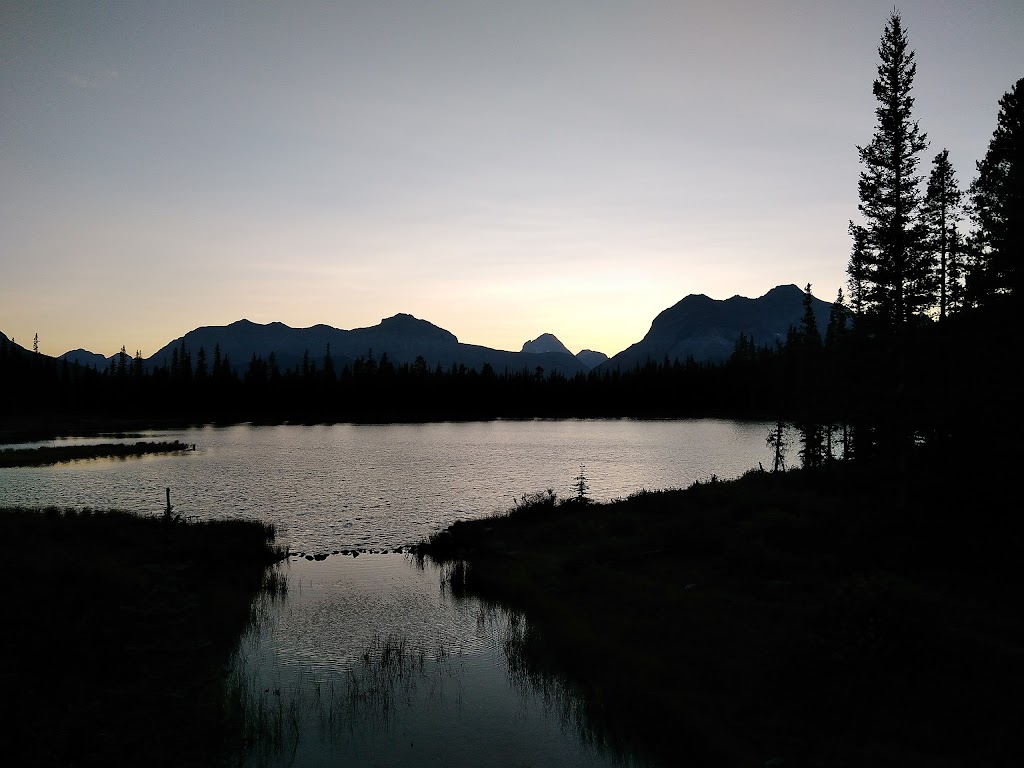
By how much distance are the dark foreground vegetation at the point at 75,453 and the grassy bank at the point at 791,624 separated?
60601mm

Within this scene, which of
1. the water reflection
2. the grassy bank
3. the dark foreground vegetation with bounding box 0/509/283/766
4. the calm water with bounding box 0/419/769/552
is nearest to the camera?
the dark foreground vegetation with bounding box 0/509/283/766

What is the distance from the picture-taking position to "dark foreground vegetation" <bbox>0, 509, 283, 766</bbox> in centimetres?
1148

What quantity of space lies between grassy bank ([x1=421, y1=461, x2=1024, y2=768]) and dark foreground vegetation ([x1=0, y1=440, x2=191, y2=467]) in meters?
60.6

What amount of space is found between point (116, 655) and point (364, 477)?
4389 centimetres

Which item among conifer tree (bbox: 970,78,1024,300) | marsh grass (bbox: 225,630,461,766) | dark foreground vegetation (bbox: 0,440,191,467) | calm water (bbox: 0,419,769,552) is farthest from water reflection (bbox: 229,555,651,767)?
dark foreground vegetation (bbox: 0,440,191,467)

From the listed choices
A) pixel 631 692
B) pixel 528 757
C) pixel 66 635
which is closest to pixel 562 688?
pixel 631 692

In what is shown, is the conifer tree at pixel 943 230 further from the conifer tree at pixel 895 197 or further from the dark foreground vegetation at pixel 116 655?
the dark foreground vegetation at pixel 116 655

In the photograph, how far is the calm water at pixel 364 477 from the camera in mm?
40250

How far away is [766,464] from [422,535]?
50995 mm

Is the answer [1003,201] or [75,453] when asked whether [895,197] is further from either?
[75,453]

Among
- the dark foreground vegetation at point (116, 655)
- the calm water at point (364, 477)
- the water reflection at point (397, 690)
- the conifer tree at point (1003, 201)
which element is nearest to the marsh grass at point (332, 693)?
the water reflection at point (397, 690)

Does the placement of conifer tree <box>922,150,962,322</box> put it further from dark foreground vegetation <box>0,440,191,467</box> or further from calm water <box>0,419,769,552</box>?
dark foreground vegetation <box>0,440,191,467</box>

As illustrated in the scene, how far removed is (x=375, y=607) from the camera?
22594 millimetres

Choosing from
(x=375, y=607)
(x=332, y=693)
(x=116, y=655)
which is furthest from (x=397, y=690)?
(x=375, y=607)
